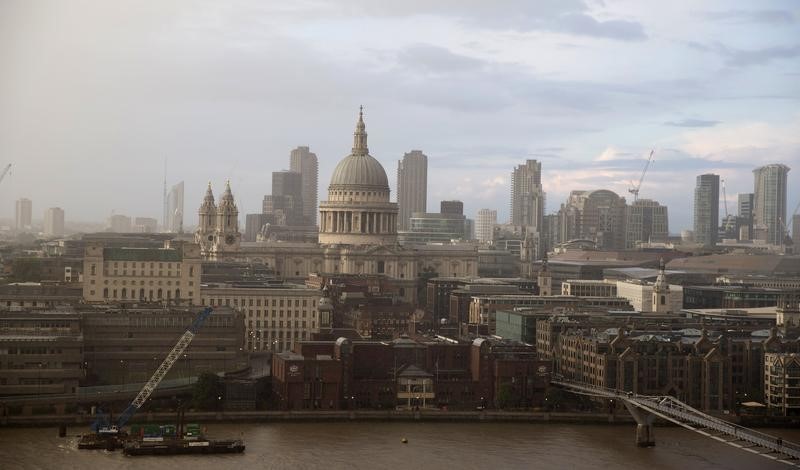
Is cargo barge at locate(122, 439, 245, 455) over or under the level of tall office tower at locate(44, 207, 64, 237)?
under

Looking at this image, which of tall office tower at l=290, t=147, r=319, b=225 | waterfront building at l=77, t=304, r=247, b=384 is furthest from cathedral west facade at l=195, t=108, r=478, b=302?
tall office tower at l=290, t=147, r=319, b=225

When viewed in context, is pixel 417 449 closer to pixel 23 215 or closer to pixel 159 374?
pixel 159 374

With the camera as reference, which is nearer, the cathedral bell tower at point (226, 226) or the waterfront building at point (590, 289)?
the waterfront building at point (590, 289)

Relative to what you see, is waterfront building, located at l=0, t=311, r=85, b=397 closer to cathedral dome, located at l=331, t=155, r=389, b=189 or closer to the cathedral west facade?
the cathedral west facade

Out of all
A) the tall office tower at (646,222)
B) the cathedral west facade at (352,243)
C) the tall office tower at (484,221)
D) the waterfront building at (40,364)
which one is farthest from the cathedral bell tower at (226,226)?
the tall office tower at (484,221)

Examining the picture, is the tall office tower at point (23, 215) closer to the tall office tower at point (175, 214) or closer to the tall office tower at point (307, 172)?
the tall office tower at point (175, 214)

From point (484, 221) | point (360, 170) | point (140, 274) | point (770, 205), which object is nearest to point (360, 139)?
point (360, 170)
